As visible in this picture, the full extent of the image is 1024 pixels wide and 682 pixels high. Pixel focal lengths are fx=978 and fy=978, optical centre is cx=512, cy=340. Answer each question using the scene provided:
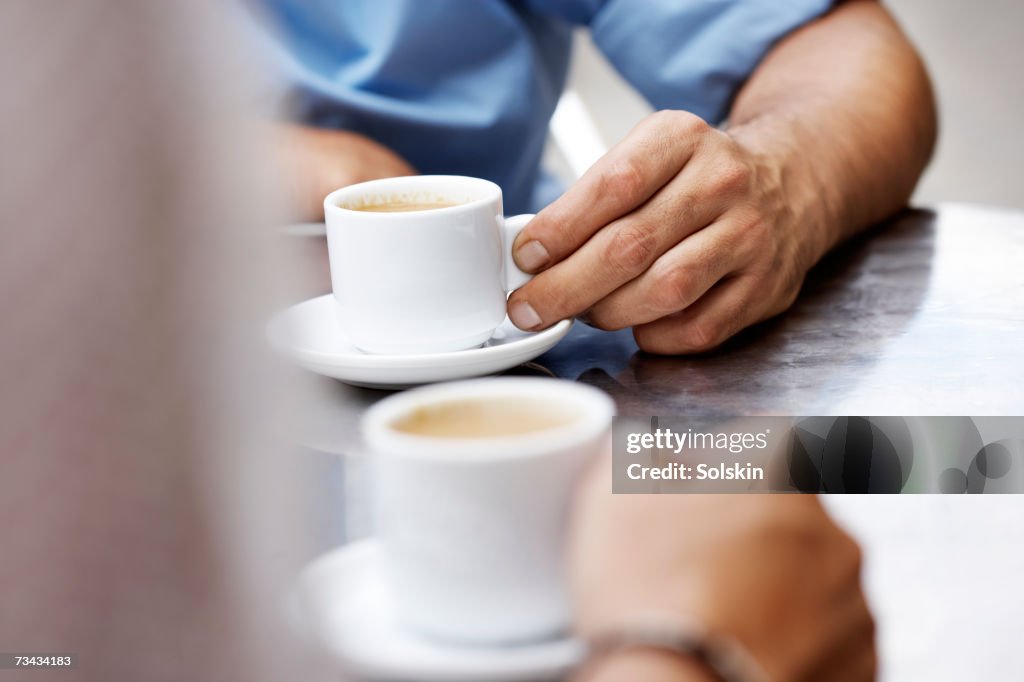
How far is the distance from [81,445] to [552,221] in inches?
22.3

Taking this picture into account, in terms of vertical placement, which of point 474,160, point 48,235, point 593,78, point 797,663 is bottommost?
point 797,663

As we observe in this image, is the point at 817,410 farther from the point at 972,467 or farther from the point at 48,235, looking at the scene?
the point at 48,235

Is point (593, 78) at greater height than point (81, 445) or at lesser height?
greater

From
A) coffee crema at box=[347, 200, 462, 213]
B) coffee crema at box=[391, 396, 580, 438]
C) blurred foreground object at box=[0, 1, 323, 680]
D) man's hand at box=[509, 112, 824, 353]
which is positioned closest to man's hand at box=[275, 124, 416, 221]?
coffee crema at box=[347, 200, 462, 213]

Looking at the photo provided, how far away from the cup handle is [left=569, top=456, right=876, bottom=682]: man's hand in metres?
0.35

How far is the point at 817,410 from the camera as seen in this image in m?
0.58

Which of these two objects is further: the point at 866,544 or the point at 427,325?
the point at 427,325

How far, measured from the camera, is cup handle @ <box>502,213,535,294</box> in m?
0.68

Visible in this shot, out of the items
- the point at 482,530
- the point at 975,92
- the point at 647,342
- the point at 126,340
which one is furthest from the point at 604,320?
the point at 975,92

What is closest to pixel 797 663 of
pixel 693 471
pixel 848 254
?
pixel 693 471

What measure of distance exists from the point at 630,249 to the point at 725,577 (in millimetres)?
387

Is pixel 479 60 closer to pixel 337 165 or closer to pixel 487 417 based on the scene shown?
pixel 337 165

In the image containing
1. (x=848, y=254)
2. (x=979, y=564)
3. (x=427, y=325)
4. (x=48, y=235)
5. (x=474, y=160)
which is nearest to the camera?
(x=48, y=235)

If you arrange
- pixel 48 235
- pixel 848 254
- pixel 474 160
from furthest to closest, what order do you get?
pixel 474 160, pixel 848 254, pixel 48 235
